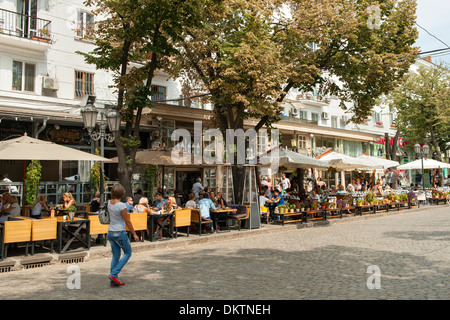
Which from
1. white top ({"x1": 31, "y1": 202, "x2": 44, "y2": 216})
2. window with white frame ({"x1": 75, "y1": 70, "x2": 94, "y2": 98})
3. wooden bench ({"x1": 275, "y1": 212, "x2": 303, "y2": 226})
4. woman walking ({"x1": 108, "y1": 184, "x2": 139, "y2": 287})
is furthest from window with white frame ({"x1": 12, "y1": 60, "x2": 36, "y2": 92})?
woman walking ({"x1": 108, "y1": 184, "x2": 139, "y2": 287})

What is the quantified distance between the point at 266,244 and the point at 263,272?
3693mm

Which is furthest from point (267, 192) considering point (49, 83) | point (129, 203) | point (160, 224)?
point (49, 83)

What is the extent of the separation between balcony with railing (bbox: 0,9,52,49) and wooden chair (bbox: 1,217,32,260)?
33.5 feet

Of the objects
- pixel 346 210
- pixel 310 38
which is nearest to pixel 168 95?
pixel 310 38

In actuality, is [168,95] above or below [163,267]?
above

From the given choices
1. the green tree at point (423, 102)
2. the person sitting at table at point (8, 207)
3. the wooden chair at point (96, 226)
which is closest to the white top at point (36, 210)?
the person sitting at table at point (8, 207)

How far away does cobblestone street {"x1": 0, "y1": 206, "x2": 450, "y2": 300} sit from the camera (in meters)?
6.05

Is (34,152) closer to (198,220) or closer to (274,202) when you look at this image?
(198,220)

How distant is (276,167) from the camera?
17781 millimetres


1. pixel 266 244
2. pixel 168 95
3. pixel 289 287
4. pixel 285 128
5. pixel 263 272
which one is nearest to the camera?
pixel 289 287

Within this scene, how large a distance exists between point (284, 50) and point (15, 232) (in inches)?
461

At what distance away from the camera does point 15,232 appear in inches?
333

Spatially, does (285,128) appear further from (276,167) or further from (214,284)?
(214,284)

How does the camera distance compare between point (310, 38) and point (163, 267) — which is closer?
point (163, 267)
